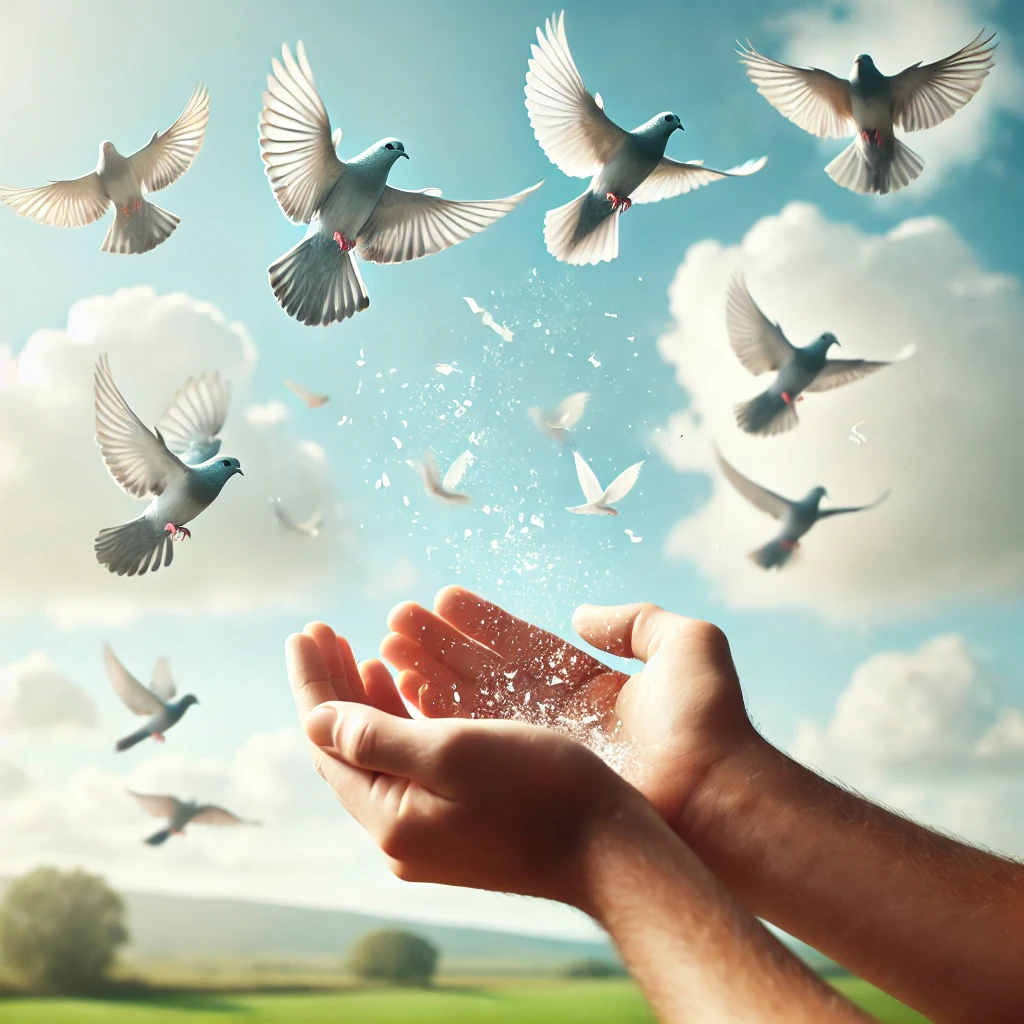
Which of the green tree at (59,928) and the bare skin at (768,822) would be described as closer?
the bare skin at (768,822)

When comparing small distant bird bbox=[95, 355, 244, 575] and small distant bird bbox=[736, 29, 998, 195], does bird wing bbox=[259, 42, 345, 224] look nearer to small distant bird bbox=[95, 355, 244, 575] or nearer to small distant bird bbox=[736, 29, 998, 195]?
small distant bird bbox=[95, 355, 244, 575]

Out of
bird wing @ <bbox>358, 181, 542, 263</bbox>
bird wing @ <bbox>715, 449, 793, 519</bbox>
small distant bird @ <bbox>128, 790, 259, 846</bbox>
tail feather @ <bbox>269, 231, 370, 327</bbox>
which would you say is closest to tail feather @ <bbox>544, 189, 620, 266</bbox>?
bird wing @ <bbox>358, 181, 542, 263</bbox>

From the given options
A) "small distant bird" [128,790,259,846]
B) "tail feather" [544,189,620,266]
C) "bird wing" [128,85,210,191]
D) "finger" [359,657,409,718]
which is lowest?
"finger" [359,657,409,718]

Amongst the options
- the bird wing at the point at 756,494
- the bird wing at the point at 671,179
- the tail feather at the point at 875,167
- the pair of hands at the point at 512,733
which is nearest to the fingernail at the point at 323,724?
the pair of hands at the point at 512,733

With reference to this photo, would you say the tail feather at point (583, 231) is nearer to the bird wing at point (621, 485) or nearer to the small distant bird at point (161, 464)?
the bird wing at point (621, 485)

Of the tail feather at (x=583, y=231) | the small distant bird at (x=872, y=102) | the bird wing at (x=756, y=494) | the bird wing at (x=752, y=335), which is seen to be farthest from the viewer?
the bird wing at (x=756, y=494)

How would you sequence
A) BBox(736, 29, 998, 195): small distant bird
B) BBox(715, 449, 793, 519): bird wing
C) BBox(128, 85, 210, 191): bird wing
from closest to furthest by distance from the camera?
BBox(128, 85, 210, 191): bird wing
BBox(736, 29, 998, 195): small distant bird
BBox(715, 449, 793, 519): bird wing

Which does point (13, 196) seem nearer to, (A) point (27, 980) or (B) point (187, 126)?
(B) point (187, 126)
